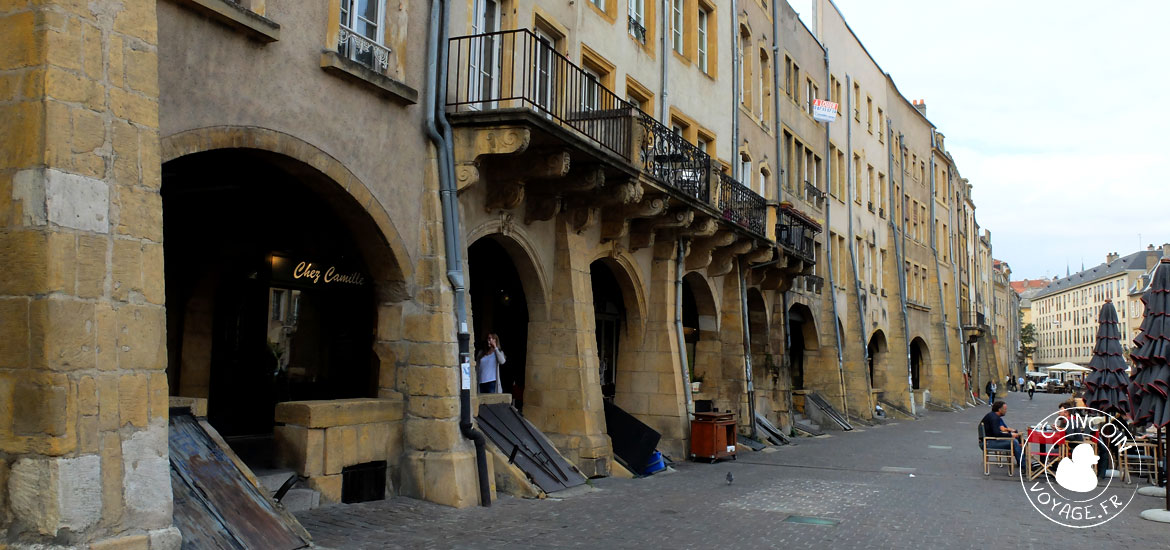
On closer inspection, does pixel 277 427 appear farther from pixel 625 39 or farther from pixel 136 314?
pixel 625 39

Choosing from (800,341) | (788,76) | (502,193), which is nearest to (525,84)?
(502,193)

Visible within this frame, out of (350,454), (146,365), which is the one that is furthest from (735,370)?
(146,365)

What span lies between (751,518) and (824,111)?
760 inches

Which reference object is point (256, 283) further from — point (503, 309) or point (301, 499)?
point (503, 309)

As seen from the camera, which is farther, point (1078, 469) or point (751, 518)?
point (1078, 469)

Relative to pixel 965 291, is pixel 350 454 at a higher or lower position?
lower

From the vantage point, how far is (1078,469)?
14.2 m

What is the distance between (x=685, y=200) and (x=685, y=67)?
4.33 meters

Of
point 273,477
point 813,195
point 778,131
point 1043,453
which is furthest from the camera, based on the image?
point 813,195

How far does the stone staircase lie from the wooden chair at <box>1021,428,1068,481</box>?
10686 mm

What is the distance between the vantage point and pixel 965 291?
55188 mm

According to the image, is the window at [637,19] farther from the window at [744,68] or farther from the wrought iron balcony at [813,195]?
the wrought iron balcony at [813,195]

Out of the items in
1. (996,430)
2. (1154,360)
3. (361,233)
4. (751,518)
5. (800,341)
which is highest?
(361,233)

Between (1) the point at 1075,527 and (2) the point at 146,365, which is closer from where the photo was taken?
(2) the point at 146,365
